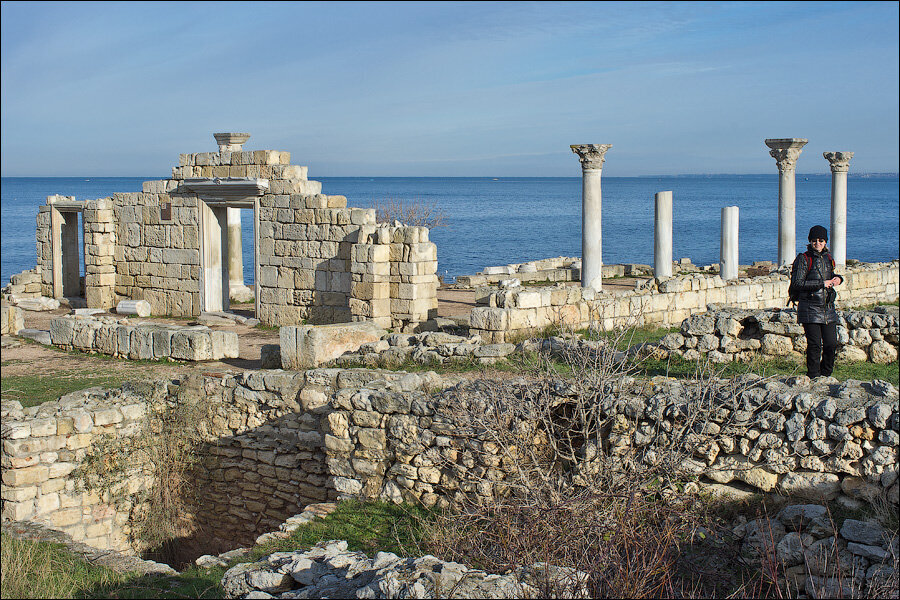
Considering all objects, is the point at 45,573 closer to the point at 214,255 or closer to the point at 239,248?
the point at 214,255

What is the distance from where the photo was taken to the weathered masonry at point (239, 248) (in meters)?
15.0

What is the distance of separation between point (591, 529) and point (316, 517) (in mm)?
3246

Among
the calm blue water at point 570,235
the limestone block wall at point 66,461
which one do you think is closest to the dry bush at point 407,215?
the calm blue water at point 570,235

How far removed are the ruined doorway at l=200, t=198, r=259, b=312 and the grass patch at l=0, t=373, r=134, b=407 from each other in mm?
6274

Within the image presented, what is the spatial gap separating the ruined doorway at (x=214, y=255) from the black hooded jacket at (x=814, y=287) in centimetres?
1189

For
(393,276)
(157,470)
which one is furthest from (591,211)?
(157,470)

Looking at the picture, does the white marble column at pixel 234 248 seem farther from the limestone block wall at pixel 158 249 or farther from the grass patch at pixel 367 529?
the grass patch at pixel 367 529

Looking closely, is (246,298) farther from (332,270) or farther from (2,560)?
(2,560)

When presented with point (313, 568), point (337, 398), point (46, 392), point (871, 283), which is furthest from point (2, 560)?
point (871, 283)

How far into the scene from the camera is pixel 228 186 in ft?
56.9

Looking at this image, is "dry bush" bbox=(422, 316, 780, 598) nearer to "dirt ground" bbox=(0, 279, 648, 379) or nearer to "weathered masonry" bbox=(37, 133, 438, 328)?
"dirt ground" bbox=(0, 279, 648, 379)

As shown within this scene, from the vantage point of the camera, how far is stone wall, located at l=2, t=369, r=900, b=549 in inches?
260

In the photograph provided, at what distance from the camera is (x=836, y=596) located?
206 inches

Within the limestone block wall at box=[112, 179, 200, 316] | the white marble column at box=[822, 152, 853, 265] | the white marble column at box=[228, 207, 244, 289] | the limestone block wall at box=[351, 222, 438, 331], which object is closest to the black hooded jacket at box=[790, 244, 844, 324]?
the limestone block wall at box=[351, 222, 438, 331]
